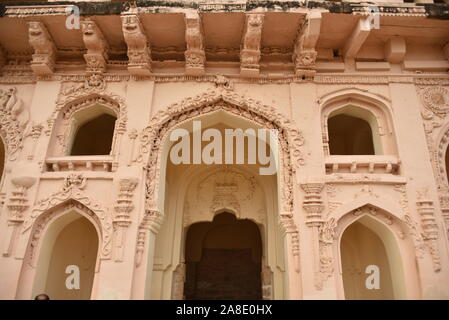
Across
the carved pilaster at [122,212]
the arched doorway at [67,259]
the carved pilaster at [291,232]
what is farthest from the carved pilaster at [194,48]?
the arched doorway at [67,259]

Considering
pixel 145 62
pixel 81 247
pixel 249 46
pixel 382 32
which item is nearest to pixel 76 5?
pixel 145 62

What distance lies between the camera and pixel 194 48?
580 centimetres

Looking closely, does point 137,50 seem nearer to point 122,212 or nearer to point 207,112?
point 207,112

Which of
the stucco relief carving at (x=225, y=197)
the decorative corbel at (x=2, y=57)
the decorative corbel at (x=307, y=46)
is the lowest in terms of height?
the stucco relief carving at (x=225, y=197)

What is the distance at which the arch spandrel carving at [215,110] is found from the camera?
5.23 meters

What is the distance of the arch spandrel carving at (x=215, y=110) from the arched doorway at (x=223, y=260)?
3.21 m

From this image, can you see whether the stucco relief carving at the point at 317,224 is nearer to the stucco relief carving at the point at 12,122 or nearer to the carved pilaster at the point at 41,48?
the stucco relief carving at the point at 12,122

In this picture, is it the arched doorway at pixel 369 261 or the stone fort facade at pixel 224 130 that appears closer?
the stone fort facade at pixel 224 130

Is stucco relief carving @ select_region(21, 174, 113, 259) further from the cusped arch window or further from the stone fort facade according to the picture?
the cusped arch window

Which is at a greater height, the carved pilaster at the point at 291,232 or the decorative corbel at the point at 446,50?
the decorative corbel at the point at 446,50

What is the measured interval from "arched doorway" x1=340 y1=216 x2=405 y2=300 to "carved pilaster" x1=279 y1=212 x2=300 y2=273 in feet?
3.63

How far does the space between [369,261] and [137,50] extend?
535cm

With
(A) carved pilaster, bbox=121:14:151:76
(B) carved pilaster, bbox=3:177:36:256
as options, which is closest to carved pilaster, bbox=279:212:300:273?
(A) carved pilaster, bbox=121:14:151:76

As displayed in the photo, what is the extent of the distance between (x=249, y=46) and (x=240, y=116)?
1.13 m
